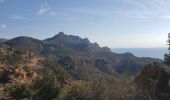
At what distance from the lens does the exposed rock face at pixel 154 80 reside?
25.7 m

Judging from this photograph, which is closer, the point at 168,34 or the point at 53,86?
the point at 53,86

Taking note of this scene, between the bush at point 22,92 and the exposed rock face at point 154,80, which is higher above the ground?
the exposed rock face at point 154,80

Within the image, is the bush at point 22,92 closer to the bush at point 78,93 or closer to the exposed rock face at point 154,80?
the bush at point 78,93

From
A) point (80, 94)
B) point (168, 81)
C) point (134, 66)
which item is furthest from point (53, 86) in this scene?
point (134, 66)

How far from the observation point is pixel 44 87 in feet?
87.4

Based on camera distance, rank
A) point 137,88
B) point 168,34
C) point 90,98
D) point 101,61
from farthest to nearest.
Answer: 1. point 101,61
2. point 168,34
3. point 137,88
4. point 90,98

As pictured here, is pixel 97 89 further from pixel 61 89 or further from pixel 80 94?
pixel 61 89

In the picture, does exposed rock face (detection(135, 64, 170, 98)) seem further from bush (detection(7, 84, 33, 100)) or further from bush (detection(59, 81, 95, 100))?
bush (detection(7, 84, 33, 100))

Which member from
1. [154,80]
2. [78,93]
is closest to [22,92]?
[78,93]

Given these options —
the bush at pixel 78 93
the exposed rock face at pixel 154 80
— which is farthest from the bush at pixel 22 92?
the exposed rock face at pixel 154 80

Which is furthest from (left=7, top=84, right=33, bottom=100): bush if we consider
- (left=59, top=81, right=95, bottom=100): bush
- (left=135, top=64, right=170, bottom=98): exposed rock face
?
(left=135, top=64, right=170, bottom=98): exposed rock face

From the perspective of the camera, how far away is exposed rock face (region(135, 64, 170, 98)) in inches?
1011

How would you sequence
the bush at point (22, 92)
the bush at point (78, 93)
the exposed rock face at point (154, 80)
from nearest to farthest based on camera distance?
the bush at point (78, 93), the exposed rock face at point (154, 80), the bush at point (22, 92)

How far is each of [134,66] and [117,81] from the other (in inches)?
5295
